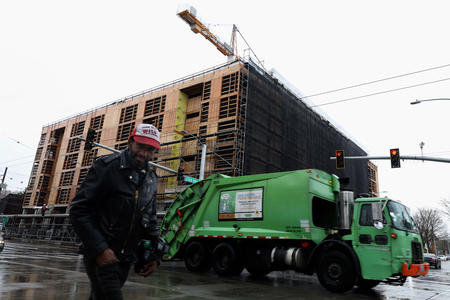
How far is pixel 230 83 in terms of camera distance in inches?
1252

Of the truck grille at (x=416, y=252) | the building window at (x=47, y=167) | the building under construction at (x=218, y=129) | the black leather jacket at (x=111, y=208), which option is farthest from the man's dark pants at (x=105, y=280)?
the building window at (x=47, y=167)

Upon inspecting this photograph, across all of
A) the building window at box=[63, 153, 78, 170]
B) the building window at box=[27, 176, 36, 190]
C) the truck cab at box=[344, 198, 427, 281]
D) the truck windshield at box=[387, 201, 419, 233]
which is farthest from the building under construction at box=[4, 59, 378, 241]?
the truck windshield at box=[387, 201, 419, 233]

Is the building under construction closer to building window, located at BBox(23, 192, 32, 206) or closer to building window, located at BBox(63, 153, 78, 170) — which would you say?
building window, located at BBox(63, 153, 78, 170)

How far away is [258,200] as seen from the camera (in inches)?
416

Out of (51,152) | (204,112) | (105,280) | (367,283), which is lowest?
(367,283)

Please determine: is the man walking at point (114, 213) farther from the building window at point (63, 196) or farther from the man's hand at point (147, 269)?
the building window at point (63, 196)

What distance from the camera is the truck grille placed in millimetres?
8469

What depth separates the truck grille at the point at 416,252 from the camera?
847 centimetres

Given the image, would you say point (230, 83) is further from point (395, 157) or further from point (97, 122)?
point (97, 122)

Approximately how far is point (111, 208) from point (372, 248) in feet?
25.7

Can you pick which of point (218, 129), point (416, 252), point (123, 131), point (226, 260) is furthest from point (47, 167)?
point (416, 252)

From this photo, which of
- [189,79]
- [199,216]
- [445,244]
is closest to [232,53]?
[189,79]

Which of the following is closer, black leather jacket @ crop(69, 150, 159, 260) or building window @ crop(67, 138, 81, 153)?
black leather jacket @ crop(69, 150, 159, 260)

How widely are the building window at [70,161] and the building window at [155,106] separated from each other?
1673cm
